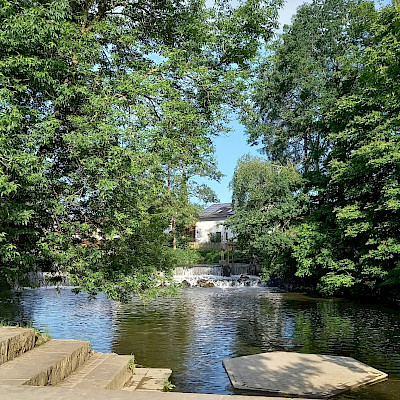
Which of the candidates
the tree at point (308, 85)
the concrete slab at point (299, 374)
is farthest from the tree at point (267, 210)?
the concrete slab at point (299, 374)

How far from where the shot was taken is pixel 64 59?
832 centimetres

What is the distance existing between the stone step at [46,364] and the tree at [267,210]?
18985mm

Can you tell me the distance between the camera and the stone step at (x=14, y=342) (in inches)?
207

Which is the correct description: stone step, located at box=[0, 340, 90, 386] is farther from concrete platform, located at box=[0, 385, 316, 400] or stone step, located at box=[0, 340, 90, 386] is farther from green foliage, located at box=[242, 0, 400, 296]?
green foliage, located at box=[242, 0, 400, 296]

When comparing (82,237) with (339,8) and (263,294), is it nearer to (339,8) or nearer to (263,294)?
(263,294)

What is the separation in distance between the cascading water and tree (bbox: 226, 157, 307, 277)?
279cm

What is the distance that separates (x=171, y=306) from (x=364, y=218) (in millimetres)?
9352

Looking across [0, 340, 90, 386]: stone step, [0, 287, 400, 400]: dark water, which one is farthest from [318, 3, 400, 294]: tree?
[0, 340, 90, 386]: stone step

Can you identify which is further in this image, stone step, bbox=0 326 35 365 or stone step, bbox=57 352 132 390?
stone step, bbox=57 352 132 390

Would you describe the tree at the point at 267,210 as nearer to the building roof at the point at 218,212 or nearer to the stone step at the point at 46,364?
the stone step at the point at 46,364

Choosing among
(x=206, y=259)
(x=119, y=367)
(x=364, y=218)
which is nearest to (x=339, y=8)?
(x=364, y=218)

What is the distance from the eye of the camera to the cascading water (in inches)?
1175

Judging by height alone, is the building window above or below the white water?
above

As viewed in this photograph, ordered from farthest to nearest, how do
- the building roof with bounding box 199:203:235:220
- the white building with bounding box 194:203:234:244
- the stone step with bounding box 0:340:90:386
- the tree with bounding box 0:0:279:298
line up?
the building roof with bounding box 199:203:235:220, the white building with bounding box 194:203:234:244, the tree with bounding box 0:0:279:298, the stone step with bounding box 0:340:90:386
